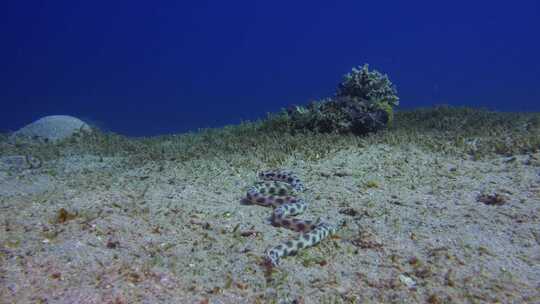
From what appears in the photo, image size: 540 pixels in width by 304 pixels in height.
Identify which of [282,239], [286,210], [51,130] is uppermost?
[51,130]

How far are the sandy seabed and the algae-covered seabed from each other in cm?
2

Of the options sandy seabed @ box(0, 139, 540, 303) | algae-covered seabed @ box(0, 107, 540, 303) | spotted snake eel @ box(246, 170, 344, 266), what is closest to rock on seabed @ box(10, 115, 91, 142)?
algae-covered seabed @ box(0, 107, 540, 303)

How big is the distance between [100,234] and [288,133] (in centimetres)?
760

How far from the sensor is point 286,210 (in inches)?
242

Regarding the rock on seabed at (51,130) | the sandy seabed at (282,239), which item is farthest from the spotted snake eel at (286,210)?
the rock on seabed at (51,130)

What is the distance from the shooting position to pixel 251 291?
4.09 meters

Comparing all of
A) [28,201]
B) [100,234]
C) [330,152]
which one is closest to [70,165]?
[28,201]

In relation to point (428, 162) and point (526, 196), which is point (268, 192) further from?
point (526, 196)

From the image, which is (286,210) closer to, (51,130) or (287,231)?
(287,231)

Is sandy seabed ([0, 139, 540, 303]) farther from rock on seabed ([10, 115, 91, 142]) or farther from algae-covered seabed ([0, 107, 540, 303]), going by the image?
rock on seabed ([10, 115, 91, 142])

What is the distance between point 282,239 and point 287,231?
0.33m

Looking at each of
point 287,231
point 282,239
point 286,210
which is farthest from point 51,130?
point 282,239

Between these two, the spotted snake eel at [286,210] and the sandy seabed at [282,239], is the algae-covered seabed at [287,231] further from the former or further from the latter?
the spotted snake eel at [286,210]

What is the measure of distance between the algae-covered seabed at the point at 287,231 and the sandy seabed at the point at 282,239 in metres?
0.02
